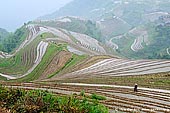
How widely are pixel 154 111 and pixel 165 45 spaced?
441ft

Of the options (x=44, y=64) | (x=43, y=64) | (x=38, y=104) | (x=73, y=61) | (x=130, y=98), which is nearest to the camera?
(x=38, y=104)

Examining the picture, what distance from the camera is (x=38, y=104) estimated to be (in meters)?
14.5

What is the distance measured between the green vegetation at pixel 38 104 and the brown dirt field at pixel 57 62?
39.4 m

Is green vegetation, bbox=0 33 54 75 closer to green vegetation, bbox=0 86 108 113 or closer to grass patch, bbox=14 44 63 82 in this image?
grass patch, bbox=14 44 63 82

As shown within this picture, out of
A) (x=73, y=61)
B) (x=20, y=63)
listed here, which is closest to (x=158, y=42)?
(x=20, y=63)

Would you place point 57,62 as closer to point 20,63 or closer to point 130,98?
point 20,63

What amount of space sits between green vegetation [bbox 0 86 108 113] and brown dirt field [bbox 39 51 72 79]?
3941 cm

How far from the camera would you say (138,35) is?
19325cm

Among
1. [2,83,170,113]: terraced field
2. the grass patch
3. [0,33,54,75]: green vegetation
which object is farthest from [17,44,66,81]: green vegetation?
[2,83,170,113]: terraced field

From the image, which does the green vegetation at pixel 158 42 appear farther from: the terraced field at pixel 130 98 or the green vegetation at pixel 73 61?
Answer: the terraced field at pixel 130 98

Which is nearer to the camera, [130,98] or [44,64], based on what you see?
[130,98]

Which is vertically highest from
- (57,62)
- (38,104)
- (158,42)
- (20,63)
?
(158,42)

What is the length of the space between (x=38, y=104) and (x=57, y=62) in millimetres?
47075

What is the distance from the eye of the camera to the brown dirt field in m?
57.3
